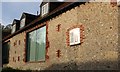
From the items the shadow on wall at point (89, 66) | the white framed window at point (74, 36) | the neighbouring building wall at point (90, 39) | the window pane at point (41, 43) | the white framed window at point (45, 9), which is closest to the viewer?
the shadow on wall at point (89, 66)

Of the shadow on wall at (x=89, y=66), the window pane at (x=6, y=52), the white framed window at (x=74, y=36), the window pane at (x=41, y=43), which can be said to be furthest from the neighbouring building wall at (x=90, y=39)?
the window pane at (x=6, y=52)

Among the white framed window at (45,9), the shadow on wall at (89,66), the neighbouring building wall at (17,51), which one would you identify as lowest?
Answer: the shadow on wall at (89,66)

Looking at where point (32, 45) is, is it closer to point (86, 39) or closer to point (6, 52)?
point (86, 39)

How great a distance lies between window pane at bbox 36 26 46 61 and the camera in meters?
20.2

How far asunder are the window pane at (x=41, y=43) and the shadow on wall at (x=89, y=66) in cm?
263

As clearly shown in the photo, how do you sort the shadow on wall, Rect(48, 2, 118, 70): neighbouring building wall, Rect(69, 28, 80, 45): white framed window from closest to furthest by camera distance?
the shadow on wall → Rect(48, 2, 118, 70): neighbouring building wall → Rect(69, 28, 80, 45): white framed window

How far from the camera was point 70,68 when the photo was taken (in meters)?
15.8

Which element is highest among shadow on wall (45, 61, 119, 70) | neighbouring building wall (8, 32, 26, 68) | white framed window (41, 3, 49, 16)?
white framed window (41, 3, 49, 16)

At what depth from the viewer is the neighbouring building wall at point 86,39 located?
12578mm

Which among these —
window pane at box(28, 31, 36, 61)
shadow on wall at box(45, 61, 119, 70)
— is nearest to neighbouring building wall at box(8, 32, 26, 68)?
window pane at box(28, 31, 36, 61)

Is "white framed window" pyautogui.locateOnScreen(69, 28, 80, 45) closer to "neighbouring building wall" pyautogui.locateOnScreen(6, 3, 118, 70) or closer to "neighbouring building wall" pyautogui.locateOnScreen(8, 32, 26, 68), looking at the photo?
"neighbouring building wall" pyautogui.locateOnScreen(6, 3, 118, 70)

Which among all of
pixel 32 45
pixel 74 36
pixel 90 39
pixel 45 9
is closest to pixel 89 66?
pixel 90 39

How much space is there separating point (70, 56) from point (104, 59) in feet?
11.6

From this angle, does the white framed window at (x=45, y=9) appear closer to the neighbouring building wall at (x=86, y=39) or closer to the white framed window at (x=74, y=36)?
the neighbouring building wall at (x=86, y=39)
